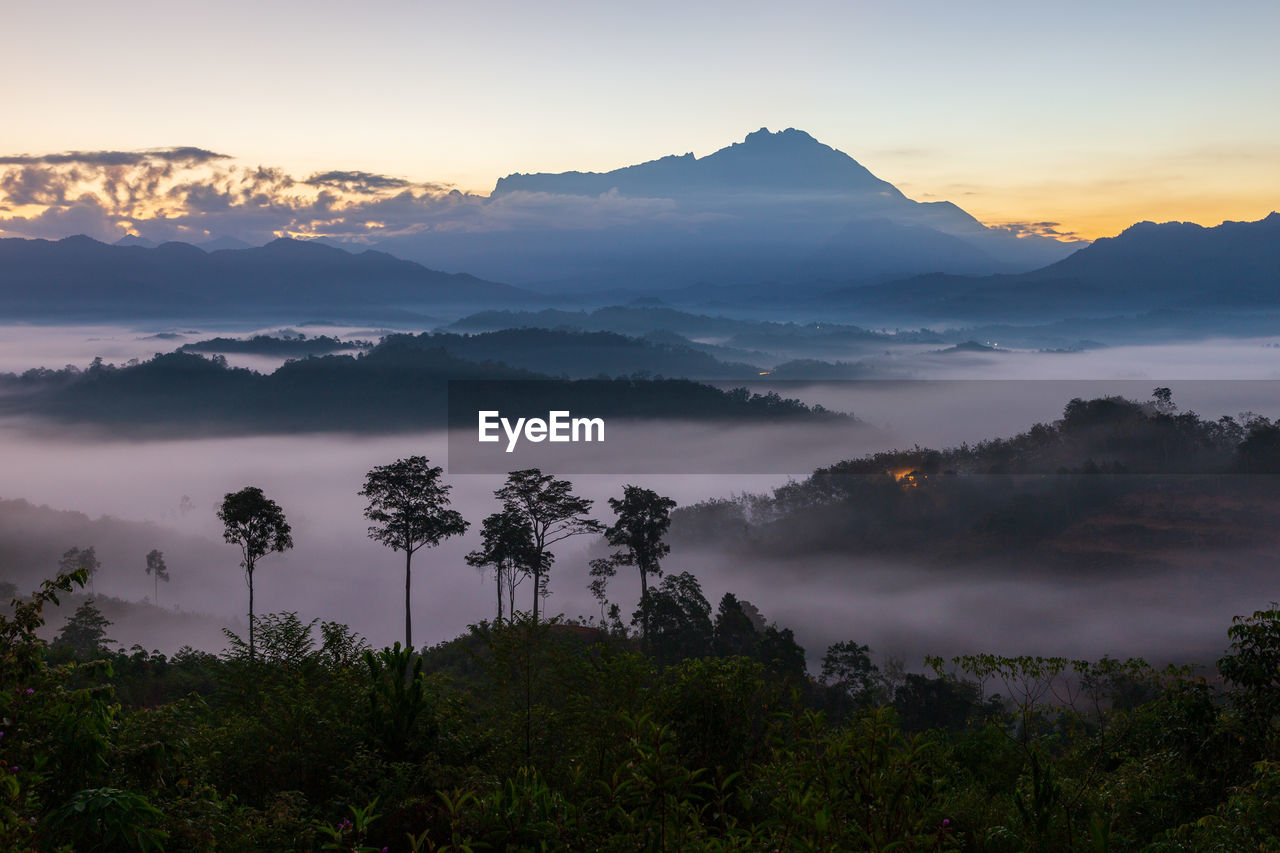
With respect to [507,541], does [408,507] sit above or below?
above

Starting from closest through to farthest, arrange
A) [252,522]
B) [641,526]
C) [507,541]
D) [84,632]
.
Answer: [252,522] < [641,526] < [507,541] < [84,632]

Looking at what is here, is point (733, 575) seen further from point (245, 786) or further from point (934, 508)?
point (245, 786)

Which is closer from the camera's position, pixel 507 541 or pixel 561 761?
pixel 561 761

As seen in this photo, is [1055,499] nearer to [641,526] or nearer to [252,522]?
[641,526]

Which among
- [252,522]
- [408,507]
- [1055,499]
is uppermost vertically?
[252,522]

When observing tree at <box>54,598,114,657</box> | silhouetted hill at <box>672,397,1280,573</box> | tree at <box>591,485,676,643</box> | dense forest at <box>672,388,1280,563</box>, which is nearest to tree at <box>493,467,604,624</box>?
tree at <box>591,485,676,643</box>

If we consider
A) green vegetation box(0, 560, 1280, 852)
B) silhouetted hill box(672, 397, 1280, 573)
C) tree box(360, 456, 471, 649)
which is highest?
green vegetation box(0, 560, 1280, 852)

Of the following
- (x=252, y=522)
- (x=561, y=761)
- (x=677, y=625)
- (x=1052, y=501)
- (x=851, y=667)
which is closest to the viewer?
(x=561, y=761)

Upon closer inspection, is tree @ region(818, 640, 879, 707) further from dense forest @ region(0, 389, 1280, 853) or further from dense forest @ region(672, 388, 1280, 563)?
dense forest @ region(672, 388, 1280, 563)

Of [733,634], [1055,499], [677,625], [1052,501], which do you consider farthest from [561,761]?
[1055,499]
